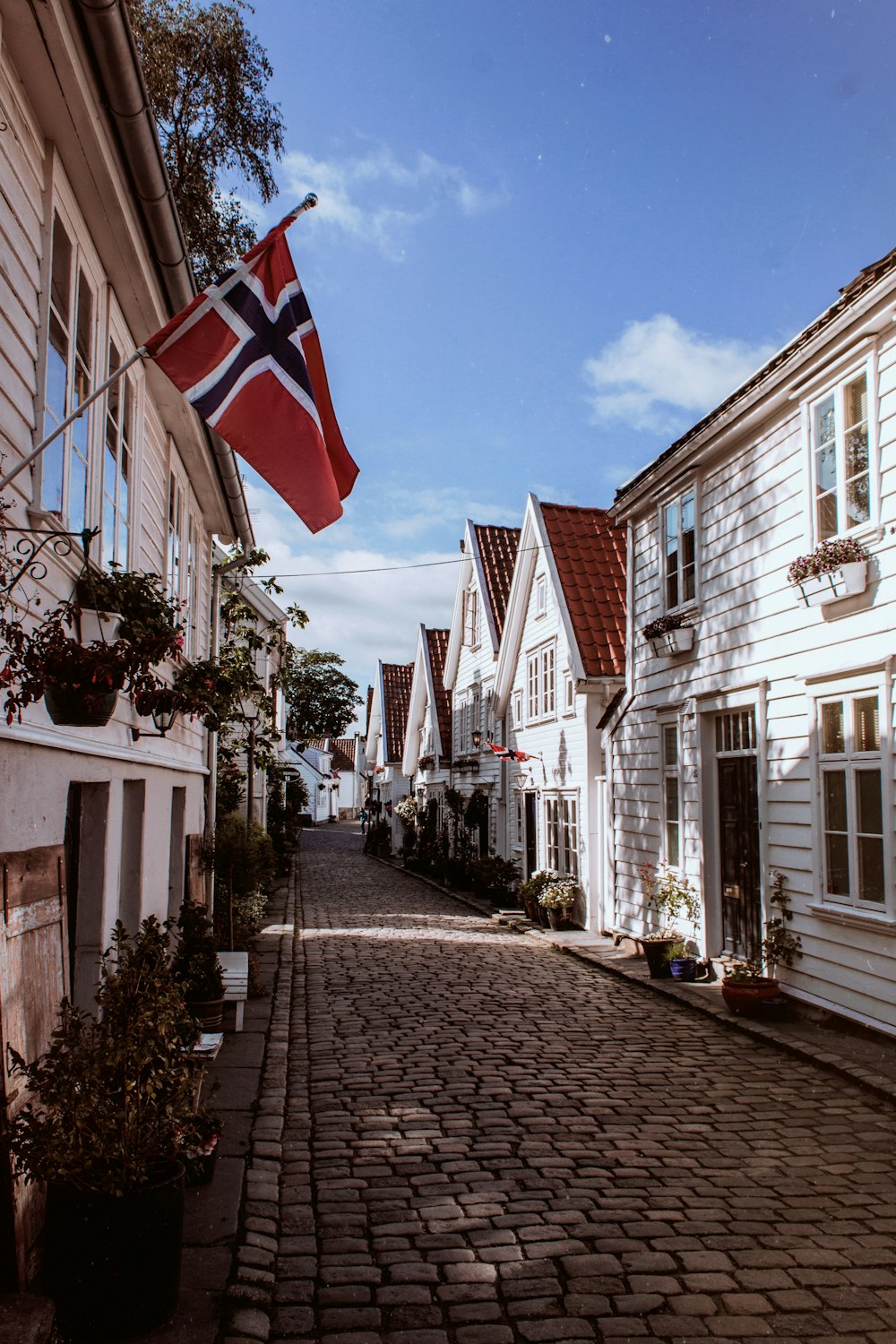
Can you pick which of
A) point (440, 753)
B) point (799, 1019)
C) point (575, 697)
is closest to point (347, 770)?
point (440, 753)

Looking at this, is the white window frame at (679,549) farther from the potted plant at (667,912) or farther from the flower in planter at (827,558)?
the potted plant at (667,912)

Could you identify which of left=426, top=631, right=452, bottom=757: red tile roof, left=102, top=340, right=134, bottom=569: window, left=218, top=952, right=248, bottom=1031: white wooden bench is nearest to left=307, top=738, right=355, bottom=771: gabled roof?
left=426, top=631, right=452, bottom=757: red tile roof

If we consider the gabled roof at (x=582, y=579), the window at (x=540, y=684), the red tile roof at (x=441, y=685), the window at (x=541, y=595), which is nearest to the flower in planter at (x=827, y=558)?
the gabled roof at (x=582, y=579)

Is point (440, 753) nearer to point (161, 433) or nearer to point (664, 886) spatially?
point (664, 886)

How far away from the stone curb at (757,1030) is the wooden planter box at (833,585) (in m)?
3.50

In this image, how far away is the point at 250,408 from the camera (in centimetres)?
477

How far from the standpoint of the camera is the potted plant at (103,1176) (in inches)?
142

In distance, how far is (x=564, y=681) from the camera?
17.4 meters

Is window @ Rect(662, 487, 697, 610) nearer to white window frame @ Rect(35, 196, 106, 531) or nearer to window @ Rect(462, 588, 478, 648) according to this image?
white window frame @ Rect(35, 196, 106, 531)

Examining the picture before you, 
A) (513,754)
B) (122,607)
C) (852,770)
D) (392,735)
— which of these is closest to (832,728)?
(852,770)

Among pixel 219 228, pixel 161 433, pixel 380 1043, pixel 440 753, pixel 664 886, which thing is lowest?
pixel 380 1043

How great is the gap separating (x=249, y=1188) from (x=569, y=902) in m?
11.5

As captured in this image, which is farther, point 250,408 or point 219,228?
point 219,228

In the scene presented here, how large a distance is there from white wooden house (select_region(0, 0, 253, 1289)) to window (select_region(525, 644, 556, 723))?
11196mm
